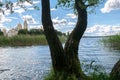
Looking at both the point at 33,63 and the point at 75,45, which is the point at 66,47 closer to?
the point at 75,45

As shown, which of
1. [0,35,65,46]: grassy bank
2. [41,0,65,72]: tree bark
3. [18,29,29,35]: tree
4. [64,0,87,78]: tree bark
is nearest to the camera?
[41,0,65,72]: tree bark

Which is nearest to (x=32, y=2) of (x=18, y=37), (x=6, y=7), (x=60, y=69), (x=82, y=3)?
(x=6, y=7)

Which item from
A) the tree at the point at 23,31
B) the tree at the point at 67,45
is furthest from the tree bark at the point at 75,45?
the tree at the point at 23,31

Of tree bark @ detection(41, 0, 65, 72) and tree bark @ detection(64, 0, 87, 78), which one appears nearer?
tree bark @ detection(41, 0, 65, 72)

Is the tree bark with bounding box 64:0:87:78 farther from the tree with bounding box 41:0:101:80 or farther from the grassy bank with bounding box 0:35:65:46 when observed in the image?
the grassy bank with bounding box 0:35:65:46

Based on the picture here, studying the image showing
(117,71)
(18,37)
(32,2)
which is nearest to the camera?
(117,71)

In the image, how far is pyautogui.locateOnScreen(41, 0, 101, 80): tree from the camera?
16.0m

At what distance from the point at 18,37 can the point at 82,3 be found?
6288 centimetres

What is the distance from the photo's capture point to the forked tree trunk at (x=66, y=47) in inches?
628

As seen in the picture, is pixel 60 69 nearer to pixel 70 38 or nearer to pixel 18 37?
pixel 70 38

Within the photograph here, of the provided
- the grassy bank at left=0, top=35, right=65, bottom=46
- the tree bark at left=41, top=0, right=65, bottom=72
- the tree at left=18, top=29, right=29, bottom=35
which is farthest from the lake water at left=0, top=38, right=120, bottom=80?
the tree at left=18, top=29, right=29, bottom=35

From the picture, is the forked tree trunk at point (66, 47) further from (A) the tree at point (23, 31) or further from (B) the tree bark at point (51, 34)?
(A) the tree at point (23, 31)

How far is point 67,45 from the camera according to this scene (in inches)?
662

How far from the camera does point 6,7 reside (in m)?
16.0
